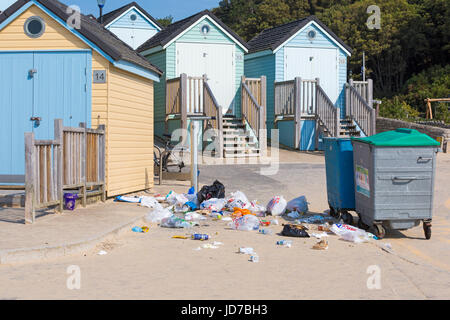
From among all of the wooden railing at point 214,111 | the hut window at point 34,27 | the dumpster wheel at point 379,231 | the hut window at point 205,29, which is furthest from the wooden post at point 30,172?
the hut window at point 205,29

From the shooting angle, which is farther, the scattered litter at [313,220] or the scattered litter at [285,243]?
the scattered litter at [313,220]

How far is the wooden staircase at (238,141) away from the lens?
19.6m

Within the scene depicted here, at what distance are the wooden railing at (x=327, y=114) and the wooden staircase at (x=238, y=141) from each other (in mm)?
3029

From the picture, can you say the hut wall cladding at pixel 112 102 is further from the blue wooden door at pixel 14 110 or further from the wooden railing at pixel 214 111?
the wooden railing at pixel 214 111

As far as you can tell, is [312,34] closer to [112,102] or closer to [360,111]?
[360,111]

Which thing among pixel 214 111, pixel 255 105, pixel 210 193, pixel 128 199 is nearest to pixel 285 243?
pixel 210 193

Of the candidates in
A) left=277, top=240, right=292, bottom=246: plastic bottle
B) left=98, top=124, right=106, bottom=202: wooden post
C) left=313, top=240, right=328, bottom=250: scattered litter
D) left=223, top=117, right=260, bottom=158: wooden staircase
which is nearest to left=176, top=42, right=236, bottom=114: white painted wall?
left=223, top=117, right=260, bottom=158: wooden staircase

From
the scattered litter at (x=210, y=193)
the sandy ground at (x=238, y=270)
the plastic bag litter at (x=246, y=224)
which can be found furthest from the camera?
the scattered litter at (x=210, y=193)

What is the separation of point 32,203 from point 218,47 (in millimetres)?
16695

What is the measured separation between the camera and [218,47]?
944 inches

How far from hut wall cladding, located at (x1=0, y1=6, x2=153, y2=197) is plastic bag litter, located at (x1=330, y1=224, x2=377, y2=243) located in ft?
15.5

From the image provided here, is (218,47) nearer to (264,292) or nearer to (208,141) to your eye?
(208,141)

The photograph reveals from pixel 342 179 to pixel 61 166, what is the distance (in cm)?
444
